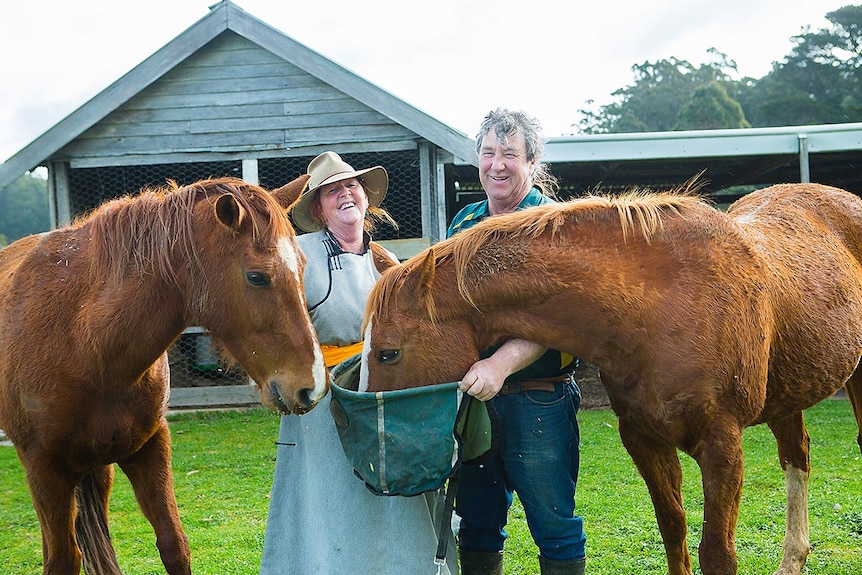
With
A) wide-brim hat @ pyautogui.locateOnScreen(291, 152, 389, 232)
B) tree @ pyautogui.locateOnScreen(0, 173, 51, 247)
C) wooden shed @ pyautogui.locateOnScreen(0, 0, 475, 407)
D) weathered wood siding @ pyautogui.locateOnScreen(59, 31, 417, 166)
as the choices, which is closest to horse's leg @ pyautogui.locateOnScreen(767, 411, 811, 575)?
wide-brim hat @ pyautogui.locateOnScreen(291, 152, 389, 232)

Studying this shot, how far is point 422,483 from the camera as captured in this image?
2.31 m

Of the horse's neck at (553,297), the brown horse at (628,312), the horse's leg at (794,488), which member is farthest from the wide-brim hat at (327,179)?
the horse's leg at (794,488)

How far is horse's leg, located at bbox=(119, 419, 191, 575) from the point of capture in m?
2.86

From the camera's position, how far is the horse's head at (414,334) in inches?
89.4

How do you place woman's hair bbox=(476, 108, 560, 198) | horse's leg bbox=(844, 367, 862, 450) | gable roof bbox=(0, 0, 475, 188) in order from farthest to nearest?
gable roof bbox=(0, 0, 475, 188) < horse's leg bbox=(844, 367, 862, 450) < woman's hair bbox=(476, 108, 560, 198)

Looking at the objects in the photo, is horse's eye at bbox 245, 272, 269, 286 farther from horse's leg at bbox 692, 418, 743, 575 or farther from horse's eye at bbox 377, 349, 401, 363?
horse's leg at bbox 692, 418, 743, 575

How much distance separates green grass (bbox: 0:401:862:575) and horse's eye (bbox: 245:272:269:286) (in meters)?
2.23

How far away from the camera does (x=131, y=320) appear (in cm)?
241

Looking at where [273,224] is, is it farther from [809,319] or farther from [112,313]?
[809,319]

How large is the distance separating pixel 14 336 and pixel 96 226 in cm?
53

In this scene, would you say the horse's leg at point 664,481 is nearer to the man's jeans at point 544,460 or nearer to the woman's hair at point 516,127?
the man's jeans at point 544,460

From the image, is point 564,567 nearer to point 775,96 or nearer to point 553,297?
point 553,297

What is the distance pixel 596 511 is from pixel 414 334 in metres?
2.84

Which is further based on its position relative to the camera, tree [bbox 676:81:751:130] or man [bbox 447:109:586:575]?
tree [bbox 676:81:751:130]
